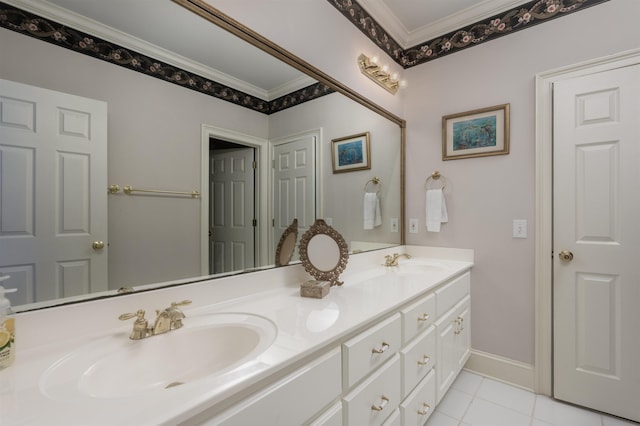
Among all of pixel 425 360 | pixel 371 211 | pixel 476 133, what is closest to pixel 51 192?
pixel 425 360

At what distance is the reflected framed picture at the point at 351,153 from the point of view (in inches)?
71.3

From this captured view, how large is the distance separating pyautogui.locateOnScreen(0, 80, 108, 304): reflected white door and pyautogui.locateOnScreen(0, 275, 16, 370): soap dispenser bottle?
75 mm

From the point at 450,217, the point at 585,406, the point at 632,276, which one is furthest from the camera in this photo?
the point at 450,217

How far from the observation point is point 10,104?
75 centimetres

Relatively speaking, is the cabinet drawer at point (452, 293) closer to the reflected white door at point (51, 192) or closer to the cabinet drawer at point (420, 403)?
the cabinet drawer at point (420, 403)

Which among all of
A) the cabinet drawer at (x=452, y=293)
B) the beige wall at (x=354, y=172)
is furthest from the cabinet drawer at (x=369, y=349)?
the beige wall at (x=354, y=172)

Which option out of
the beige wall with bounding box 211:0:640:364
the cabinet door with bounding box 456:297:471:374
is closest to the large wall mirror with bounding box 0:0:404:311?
the beige wall with bounding box 211:0:640:364

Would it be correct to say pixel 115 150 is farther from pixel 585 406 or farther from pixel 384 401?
pixel 585 406

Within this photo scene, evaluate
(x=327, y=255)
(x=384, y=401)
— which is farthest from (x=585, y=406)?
(x=327, y=255)

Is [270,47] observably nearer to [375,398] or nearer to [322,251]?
[322,251]

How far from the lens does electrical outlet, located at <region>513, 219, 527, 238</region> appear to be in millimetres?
1917

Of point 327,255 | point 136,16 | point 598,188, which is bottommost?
point 327,255

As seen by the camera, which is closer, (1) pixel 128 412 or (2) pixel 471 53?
(1) pixel 128 412

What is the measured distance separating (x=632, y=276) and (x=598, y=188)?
51 centimetres
